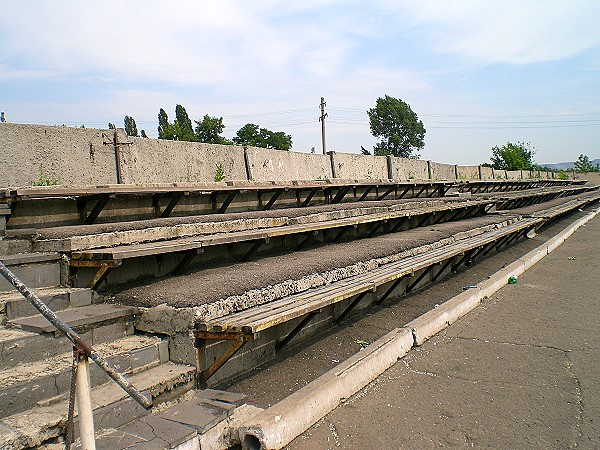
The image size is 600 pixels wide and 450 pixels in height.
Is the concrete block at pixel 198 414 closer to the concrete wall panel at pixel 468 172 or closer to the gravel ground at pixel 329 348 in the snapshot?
the gravel ground at pixel 329 348

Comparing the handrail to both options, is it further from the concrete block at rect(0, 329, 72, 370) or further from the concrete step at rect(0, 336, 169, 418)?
the concrete block at rect(0, 329, 72, 370)

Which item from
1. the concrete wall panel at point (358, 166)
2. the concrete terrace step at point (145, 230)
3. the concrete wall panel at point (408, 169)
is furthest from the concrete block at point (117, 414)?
the concrete wall panel at point (408, 169)

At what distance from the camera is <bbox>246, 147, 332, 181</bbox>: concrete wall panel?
32.6 feet

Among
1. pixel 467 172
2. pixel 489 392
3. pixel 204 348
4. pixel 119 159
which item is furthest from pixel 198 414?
pixel 467 172

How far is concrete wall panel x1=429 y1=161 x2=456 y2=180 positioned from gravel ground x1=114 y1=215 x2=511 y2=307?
14.6 m

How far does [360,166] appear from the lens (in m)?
14.6

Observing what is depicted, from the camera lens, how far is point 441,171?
74.6 ft

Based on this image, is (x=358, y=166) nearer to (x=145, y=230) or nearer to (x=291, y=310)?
(x=145, y=230)

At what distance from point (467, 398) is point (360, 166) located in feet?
37.3

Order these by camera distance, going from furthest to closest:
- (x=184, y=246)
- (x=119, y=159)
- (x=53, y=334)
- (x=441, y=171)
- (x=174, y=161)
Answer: (x=441, y=171)
(x=174, y=161)
(x=119, y=159)
(x=184, y=246)
(x=53, y=334)

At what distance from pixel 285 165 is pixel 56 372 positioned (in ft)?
28.1

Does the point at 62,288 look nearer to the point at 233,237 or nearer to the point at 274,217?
the point at 233,237

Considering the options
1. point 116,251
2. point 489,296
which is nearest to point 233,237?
point 116,251

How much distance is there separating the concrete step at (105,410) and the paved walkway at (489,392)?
877 millimetres
